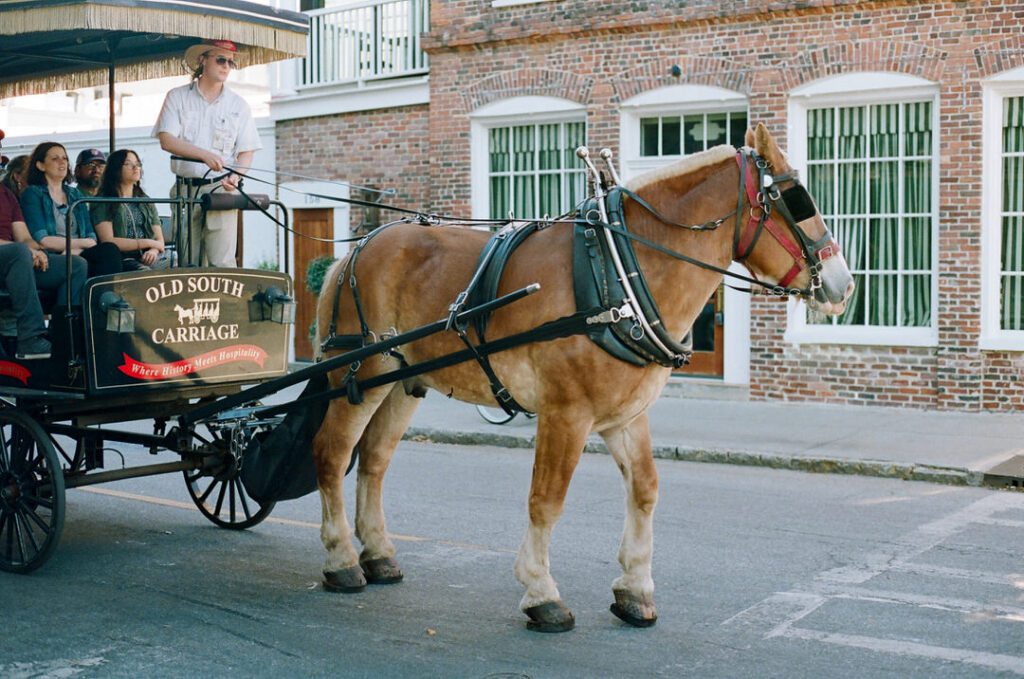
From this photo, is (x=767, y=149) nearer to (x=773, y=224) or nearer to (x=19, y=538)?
(x=773, y=224)

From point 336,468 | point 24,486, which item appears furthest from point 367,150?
point 336,468

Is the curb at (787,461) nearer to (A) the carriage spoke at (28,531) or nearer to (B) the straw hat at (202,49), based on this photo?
(B) the straw hat at (202,49)

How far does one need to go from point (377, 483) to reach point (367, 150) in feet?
39.7

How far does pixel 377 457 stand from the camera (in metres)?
6.75

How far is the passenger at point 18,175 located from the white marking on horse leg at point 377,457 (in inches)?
120

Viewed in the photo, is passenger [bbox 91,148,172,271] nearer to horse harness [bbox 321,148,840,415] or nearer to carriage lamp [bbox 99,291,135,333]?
carriage lamp [bbox 99,291,135,333]

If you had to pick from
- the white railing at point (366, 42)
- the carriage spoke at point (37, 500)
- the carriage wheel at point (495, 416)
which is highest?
the white railing at point (366, 42)

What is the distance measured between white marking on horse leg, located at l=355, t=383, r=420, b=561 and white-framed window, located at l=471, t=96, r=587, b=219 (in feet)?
30.5

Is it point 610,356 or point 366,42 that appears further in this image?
point 366,42

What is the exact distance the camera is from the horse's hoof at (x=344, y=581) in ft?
20.9

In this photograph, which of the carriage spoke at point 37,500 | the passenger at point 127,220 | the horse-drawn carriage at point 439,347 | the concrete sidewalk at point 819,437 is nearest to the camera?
the horse-drawn carriage at point 439,347

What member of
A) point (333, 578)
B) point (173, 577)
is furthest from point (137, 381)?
point (333, 578)

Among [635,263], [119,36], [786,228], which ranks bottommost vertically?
[635,263]

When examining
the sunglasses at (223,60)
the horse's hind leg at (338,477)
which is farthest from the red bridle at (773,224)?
the sunglasses at (223,60)
